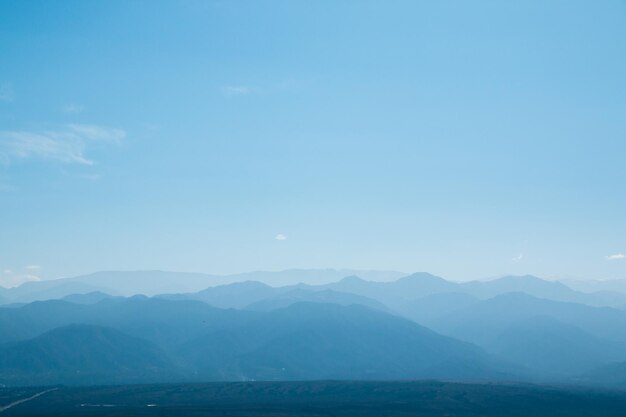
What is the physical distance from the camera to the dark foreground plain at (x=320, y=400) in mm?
93938

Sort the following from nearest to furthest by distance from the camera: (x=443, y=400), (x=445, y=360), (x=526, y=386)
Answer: (x=443, y=400)
(x=526, y=386)
(x=445, y=360)

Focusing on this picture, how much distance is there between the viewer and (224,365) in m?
200

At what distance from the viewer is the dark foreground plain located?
9394cm

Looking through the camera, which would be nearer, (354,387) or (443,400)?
(443,400)

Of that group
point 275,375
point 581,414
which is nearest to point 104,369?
point 275,375

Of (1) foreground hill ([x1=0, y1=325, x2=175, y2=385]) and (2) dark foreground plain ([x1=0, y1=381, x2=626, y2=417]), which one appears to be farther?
(1) foreground hill ([x1=0, y1=325, x2=175, y2=385])

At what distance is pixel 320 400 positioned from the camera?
109000mm

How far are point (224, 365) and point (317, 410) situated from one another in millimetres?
111487

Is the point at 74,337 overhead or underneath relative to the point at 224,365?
overhead

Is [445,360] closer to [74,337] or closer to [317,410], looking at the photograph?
[317,410]

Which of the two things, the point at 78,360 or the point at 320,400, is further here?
the point at 78,360

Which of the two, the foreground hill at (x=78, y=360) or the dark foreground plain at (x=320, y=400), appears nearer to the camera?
the dark foreground plain at (x=320, y=400)

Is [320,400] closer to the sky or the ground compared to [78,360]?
closer to the ground

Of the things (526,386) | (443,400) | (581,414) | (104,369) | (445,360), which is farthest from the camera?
(445,360)
